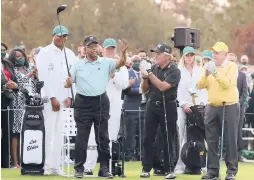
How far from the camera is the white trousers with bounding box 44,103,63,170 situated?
55.9ft

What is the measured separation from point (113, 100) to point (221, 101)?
238 centimetres

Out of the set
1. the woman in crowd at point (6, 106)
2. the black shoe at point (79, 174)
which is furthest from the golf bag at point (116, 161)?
the woman in crowd at point (6, 106)

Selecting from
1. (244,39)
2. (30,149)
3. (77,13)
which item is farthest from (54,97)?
(244,39)

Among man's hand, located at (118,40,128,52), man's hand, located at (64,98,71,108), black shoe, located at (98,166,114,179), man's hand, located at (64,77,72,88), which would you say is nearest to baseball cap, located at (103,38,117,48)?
man's hand, located at (64,98,71,108)

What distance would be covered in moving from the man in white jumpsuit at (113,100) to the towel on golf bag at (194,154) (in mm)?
1377

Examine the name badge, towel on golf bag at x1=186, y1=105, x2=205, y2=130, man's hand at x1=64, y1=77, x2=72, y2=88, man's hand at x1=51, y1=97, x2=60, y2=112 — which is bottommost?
towel on golf bag at x1=186, y1=105, x2=205, y2=130

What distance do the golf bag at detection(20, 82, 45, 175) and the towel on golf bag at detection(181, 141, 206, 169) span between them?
267 centimetres

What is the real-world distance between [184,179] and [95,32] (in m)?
41.6

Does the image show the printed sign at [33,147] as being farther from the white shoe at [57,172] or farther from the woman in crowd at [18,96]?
the woman in crowd at [18,96]

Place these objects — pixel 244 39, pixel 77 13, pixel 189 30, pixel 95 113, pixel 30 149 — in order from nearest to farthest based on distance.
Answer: pixel 95 113
pixel 30 149
pixel 189 30
pixel 77 13
pixel 244 39

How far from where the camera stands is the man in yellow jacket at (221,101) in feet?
51.7

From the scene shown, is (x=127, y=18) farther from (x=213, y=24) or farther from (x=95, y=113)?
(x=95, y=113)

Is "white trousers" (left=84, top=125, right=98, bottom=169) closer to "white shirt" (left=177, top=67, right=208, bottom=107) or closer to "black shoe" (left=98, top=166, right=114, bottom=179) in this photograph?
"black shoe" (left=98, top=166, right=114, bottom=179)

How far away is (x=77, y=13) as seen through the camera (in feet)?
185
